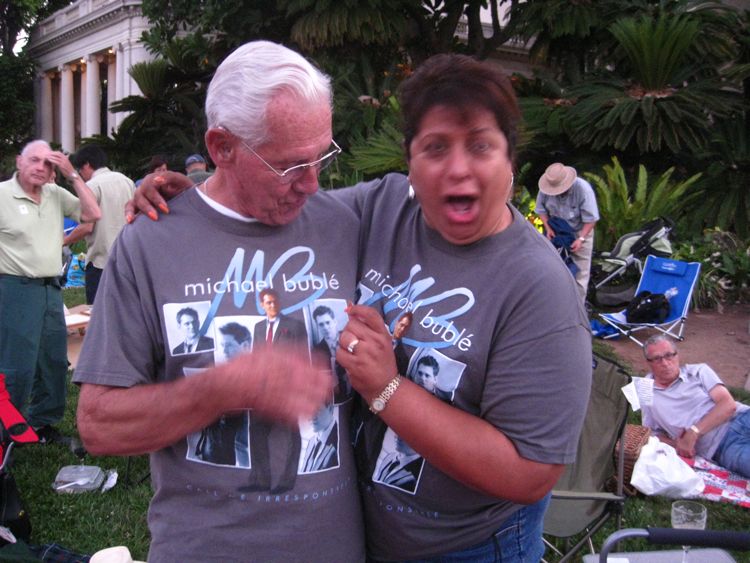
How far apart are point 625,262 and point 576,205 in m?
1.27

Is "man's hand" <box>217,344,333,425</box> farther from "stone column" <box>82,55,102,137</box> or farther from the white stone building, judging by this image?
"stone column" <box>82,55,102,137</box>

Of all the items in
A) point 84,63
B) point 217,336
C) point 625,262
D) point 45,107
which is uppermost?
point 84,63

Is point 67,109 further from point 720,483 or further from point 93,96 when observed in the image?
point 720,483

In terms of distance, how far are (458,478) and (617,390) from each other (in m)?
3.10

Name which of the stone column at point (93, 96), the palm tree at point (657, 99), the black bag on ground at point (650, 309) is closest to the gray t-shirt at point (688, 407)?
the black bag on ground at point (650, 309)

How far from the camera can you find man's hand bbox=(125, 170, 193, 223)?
1.55m

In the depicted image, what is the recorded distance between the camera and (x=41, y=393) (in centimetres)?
527

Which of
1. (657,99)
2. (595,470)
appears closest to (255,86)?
(595,470)

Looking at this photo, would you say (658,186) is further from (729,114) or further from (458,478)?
(458,478)

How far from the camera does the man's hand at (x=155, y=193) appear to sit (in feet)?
5.07

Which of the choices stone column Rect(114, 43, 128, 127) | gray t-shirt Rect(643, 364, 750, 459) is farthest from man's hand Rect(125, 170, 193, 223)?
stone column Rect(114, 43, 128, 127)

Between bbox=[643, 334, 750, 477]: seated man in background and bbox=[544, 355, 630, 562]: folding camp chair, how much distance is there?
0.95m

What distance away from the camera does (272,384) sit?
1.27 meters

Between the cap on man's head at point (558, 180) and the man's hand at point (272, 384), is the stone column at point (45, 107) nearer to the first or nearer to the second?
the cap on man's head at point (558, 180)
